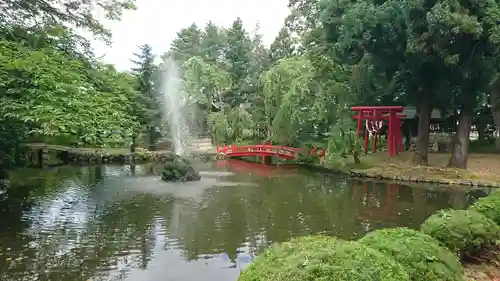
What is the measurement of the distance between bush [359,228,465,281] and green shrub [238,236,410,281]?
0.70 metres

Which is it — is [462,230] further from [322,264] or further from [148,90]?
[148,90]

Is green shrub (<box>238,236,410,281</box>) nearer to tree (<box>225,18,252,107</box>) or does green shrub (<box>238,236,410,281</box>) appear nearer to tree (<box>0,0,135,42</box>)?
tree (<box>0,0,135,42</box>)

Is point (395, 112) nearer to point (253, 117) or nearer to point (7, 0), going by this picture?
point (253, 117)

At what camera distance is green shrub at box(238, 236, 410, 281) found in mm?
2979

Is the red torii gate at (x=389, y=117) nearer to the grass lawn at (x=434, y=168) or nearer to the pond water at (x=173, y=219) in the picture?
the grass lawn at (x=434, y=168)

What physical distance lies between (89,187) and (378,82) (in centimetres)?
1505

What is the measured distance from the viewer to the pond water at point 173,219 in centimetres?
724

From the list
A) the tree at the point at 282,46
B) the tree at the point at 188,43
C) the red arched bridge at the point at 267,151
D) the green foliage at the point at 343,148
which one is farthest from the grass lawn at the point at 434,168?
the tree at the point at 188,43

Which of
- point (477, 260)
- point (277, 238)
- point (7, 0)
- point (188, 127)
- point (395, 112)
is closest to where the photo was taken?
point (477, 260)

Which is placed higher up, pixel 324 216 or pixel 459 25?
pixel 459 25

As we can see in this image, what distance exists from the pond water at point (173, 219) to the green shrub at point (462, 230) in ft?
10.1

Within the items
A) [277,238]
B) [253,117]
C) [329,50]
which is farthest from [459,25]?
[253,117]

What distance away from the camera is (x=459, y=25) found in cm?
1534

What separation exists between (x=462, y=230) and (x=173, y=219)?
22.5ft
